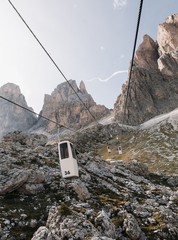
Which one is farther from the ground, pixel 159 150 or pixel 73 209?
pixel 159 150

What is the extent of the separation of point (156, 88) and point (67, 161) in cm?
19035

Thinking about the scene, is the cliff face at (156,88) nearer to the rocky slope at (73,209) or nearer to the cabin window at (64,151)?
the rocky slope at (73,209)

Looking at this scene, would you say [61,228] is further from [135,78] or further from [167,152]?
[135,78]

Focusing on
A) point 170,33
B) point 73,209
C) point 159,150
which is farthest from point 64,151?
point 170,33

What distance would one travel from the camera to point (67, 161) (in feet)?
57.3

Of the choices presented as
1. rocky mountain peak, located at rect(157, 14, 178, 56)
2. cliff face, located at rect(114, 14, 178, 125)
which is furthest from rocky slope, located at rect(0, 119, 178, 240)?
rocky mountain peak, located at rect(157, 14, 178, 56)

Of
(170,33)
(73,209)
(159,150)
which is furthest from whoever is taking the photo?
(170,33)

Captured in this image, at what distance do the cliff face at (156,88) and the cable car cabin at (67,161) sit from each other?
16102 centimetres

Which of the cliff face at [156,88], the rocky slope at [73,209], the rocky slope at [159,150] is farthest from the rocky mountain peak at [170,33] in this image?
the rocky slope at [73,209]

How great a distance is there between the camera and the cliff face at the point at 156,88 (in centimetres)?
17588

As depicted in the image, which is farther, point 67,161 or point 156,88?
point 156,88

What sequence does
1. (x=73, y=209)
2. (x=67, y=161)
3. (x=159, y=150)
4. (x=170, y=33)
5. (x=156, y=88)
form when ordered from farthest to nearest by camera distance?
(x=170, y=33) < (x=156, y=88) < (x=159, y=150) < (x=67, y=161) < (x=73, y=209)

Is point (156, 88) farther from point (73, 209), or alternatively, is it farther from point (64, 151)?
point (73, 209)

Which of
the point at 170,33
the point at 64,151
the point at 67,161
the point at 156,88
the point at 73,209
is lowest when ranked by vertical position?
the point at 73,209
